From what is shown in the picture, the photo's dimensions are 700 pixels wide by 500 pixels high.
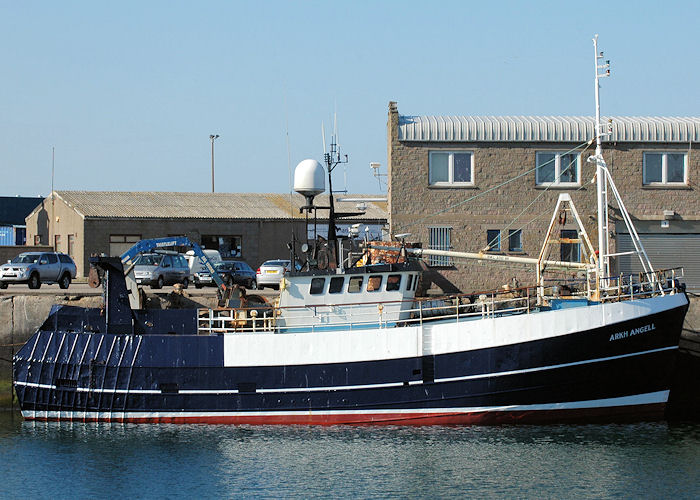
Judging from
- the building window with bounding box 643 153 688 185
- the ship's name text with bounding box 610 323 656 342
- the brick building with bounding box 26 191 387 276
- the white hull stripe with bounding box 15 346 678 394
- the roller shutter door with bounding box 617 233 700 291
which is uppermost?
the building window with bounding box 643 153 688 185

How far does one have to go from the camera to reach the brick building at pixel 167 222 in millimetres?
49906

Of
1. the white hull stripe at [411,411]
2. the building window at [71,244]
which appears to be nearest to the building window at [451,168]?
the white hull stripe at [411,411]

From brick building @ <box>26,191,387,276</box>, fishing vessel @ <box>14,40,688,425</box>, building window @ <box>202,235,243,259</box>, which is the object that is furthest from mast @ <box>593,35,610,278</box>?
building window @ <box>202,235,243,259</box>

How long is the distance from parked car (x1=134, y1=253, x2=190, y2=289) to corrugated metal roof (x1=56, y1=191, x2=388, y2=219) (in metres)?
11.1

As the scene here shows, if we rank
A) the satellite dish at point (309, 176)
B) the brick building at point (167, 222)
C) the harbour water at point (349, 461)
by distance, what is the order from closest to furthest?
1. the harbour water at point (349, 461)
2. the satellite dish at point (309, 176)
3. the brick building at point (167, 222)

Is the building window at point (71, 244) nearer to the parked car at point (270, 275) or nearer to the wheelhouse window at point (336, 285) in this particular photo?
the parked car at point (270, 275)

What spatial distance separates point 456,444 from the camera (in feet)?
70.7

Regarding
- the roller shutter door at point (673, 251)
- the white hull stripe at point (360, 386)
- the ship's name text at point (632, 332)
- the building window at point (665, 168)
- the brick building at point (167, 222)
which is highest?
the building window at point (665, 168)

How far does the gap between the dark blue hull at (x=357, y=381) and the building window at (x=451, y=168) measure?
470 inches

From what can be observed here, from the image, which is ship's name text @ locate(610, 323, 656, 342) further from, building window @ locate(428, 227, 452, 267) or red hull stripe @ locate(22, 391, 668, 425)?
building window @ locate(428, 227, 452, 267)

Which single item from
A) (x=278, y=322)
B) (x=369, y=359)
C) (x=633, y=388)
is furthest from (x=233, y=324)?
(x=633, y=388)

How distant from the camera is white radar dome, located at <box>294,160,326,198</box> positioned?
2789cm

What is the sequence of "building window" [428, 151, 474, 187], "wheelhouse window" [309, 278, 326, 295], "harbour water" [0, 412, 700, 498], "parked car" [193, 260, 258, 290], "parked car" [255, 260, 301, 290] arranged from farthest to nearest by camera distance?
"parked car" [193, 260, 258, 290] → "parked car" [255, 260, 301, 290] → "building window" [428, 151, 474, 187] → "wheelhouse window" [309, 278, 326, 295] → "harbour water" [0, 412, 700, 498]

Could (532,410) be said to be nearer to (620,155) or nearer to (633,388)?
(633,388)
